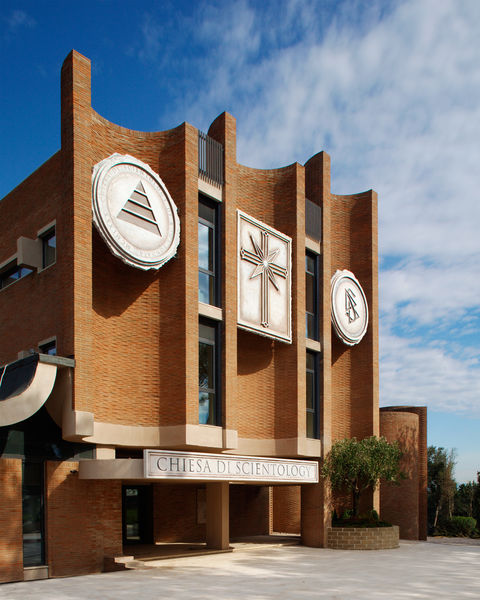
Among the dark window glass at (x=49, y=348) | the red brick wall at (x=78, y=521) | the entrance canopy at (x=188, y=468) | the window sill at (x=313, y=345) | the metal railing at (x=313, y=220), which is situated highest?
the metal railing at (x=313, y=220)

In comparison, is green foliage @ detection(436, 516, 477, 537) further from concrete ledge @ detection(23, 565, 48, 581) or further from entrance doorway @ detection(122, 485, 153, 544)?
concrete ledge @ detection(23, 565, 48, 581)

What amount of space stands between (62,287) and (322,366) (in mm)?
11956

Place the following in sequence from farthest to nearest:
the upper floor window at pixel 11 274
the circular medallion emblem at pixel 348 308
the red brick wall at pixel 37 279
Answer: the circular medallion emblem at pixel 348 308 → the upper floor window at pixel 11 274 → the red brick wall at pixel 37 279

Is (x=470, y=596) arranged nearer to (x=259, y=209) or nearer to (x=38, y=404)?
(x=38, y=404)

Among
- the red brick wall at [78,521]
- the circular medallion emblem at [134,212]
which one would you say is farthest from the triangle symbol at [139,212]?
the red brick wall at [78,521]

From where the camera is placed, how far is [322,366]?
1033 inches

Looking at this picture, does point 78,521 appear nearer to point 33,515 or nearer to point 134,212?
point 33,515

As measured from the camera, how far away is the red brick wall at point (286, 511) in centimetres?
3275

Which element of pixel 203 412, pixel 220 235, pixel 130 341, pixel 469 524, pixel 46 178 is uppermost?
pixel 46 178

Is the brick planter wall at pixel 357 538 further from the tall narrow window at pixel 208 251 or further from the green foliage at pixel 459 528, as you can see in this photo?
the green foliage at pixel 459 528

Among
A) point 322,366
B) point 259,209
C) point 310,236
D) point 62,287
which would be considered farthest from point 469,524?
point 62,287

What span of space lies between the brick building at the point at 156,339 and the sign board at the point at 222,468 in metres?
0.06

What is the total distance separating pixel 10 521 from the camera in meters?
16.2

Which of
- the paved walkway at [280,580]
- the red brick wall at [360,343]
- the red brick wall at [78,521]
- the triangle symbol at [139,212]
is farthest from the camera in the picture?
the red brick wall at [360,343]
